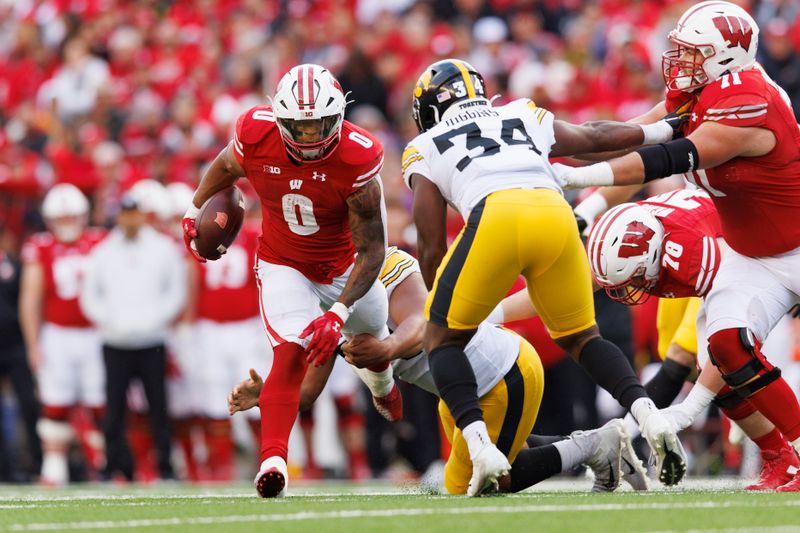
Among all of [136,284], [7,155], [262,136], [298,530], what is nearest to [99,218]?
[7,155]

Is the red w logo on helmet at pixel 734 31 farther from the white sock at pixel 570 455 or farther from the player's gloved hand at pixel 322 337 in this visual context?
the player's gloved hand at pixel 322 337

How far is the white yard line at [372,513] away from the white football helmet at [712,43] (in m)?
2.01

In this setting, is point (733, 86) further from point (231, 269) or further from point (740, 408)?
point (231, 269)

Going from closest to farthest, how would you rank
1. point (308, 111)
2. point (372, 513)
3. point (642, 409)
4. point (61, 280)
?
point (372, 513)
point (642, 409)
point (308, 111)
point (61, 280)

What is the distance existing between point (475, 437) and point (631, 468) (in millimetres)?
1133

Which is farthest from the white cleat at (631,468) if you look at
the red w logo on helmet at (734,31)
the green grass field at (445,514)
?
the red w logo on helmet at (734,31)

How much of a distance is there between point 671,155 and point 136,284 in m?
5.52

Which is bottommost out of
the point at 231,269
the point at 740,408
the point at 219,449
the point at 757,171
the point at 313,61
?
the point at 219,449

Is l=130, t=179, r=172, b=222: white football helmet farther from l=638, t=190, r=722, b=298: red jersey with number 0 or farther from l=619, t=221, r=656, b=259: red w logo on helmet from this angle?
l=619, t=221, r=656, b=259: red w logo on helmet

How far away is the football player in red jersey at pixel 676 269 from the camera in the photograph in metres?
5.98

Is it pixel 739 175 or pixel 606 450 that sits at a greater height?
pixel 739 175

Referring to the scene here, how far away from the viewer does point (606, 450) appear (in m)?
5.98

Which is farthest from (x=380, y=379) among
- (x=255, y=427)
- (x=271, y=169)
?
(x=255, y=427)

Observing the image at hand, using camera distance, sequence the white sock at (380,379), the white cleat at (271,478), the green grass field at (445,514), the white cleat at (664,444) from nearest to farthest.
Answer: the green grass field at (445,514), the white cleat at (664,444), the white cleat at (271,478), the white sock at (380,379)
